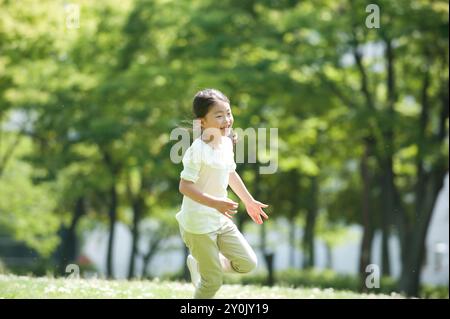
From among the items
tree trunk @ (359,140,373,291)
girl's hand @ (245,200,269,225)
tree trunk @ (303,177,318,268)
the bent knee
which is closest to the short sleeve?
girl's hand @ (245,200,269,225)

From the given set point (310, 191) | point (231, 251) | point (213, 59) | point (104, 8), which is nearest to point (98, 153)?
point (104, 8)

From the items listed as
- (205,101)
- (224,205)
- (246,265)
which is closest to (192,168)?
(224,205)

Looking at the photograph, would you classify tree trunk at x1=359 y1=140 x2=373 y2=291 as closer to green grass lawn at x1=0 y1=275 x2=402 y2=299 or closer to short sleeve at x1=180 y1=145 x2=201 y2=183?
green grass lawn at x1=0 y1=275 x2=402 y2=299

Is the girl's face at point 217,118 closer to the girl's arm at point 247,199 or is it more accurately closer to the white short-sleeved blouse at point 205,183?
the white short-sleeved blouse at point 205,183

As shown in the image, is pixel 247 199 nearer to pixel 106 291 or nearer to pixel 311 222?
pixel 106 291

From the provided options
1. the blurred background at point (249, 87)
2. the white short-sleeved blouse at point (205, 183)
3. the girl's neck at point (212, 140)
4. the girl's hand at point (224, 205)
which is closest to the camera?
the girl's hand at point (224, 205)

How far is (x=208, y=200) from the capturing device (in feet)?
21.4

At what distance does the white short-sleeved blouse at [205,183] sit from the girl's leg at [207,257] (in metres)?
0.07

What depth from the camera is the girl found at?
6.84 meters

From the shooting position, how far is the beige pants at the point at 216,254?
271 inches

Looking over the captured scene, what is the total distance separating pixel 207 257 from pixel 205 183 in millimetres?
636

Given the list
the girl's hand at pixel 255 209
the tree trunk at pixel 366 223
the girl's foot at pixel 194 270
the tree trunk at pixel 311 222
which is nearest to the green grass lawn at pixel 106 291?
the girl's foot at pixel 194 270

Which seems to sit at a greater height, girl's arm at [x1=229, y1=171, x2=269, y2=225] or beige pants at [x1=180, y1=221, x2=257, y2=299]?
girl's arm at [x1=229, y1=171, x2=269, y2=225]

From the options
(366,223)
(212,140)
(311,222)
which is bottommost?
(311,222)
